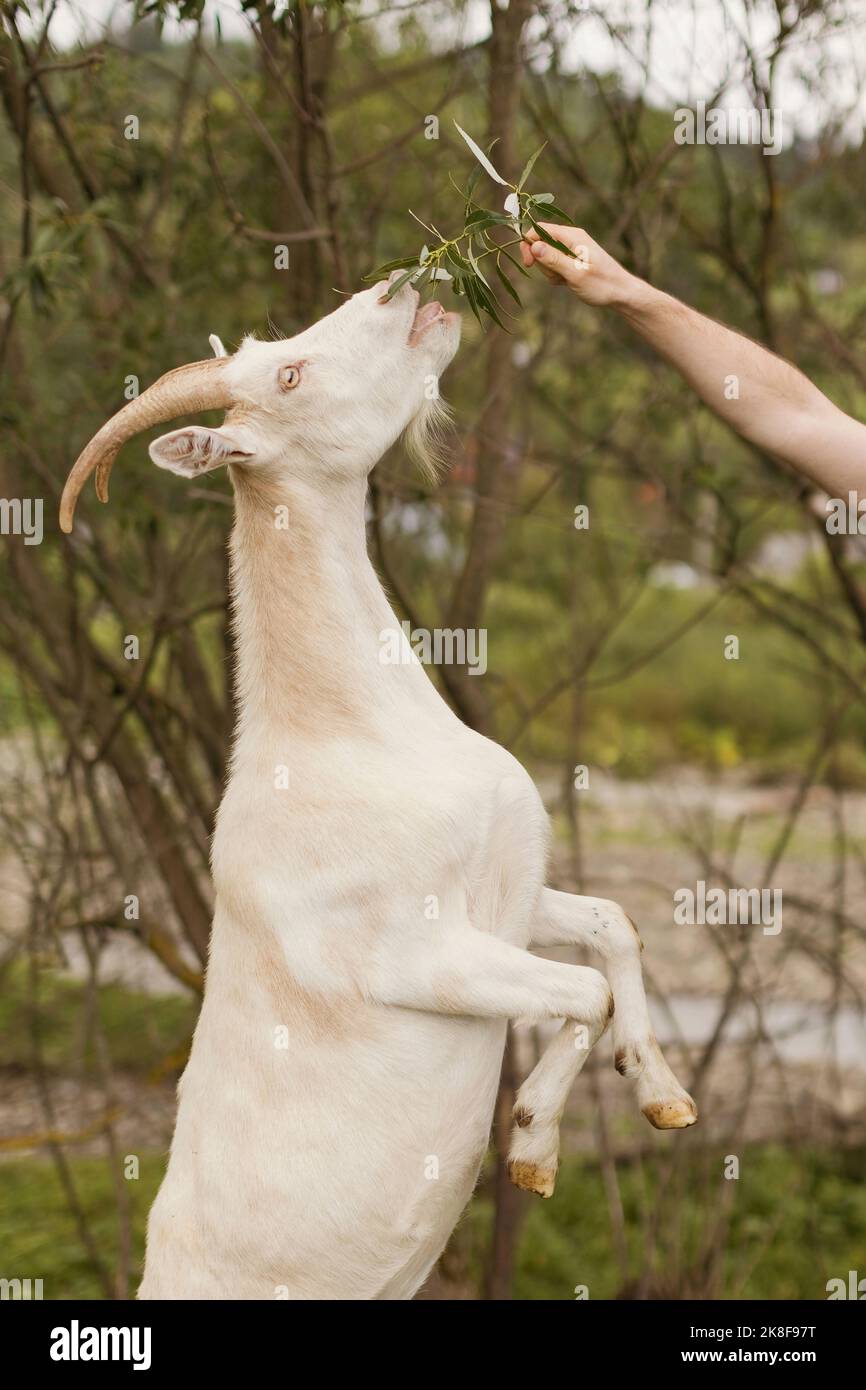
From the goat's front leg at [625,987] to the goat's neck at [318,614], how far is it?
482mm

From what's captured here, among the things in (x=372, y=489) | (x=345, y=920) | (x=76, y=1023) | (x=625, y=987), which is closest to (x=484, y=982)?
(x=345, y=920)

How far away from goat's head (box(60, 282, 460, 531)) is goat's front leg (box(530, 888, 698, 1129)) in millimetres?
918

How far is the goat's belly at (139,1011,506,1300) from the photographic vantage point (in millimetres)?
2584

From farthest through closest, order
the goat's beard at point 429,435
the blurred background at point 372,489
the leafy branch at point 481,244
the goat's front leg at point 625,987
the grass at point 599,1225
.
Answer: the grass at point 599,1225 < the blurred background at point 372,489 < the goat's beard at point 429,435 < the goat's front leg at point 625,987 < the leafy branch at point 481,244

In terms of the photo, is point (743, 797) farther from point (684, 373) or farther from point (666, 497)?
point (684, 373)

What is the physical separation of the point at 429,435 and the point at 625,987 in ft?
3.74

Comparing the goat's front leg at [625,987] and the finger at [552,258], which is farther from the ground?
the finger at [552,258]

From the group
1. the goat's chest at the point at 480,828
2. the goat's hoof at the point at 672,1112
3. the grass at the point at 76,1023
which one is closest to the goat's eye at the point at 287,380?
the goat's chest at the point at 480,828

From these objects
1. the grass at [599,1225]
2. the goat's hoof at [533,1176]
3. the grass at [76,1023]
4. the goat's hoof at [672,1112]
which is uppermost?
the goat's hoof at [672,1112]

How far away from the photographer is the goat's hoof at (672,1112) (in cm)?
266

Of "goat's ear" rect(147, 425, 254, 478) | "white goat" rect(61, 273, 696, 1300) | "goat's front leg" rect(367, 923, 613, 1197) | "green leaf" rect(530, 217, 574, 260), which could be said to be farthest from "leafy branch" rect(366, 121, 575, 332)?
"goat's front leg" rect(367, 923, 613, 1197)

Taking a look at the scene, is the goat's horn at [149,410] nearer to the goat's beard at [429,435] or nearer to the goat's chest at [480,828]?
the goat's beard at [429,435]

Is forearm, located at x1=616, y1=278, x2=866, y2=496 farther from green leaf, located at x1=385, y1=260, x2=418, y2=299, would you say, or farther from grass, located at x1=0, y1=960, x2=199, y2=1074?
grass, located at x1=0, y1=960, x2=199, y2=1074

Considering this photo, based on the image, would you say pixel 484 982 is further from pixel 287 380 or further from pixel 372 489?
pixel 372 489
